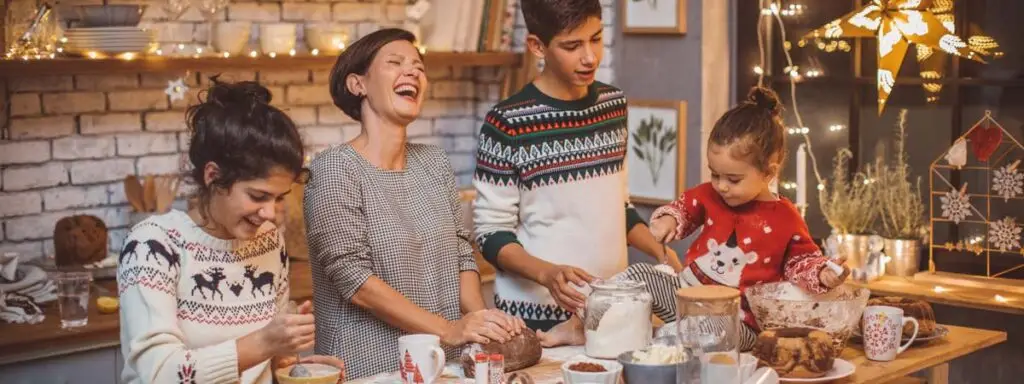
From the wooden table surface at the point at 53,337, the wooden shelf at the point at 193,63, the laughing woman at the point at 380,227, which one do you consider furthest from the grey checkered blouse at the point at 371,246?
the wooden shelf at the point at 193,63

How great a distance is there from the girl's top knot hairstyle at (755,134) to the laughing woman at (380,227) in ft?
2.04

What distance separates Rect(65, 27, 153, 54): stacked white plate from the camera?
157 inches

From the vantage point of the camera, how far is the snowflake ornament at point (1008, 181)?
3.87 m

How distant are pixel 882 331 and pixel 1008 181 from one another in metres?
1.45

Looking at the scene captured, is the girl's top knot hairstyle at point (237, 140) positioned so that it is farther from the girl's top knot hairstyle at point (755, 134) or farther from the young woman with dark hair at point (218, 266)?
the girl's top knot hairstyle at point (755, 134)

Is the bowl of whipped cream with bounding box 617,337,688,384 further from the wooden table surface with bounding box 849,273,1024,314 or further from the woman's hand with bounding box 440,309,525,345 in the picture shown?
the wooden table surface with bounding box 849,273,1024,314

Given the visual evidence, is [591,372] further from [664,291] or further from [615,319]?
[664,291]

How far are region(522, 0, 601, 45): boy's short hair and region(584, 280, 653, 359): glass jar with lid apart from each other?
633mm

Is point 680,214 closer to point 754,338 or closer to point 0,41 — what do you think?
point 754,338

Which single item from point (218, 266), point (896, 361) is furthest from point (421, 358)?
point (896, 361)

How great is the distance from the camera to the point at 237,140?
2.37m

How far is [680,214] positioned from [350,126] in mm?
2209

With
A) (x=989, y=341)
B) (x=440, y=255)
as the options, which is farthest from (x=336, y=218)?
(x=989, y=341)

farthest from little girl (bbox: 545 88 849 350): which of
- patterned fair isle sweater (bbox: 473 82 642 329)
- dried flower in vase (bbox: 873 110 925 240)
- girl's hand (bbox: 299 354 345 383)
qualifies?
dried flower in vase (bbox: 873 110 925 240)
